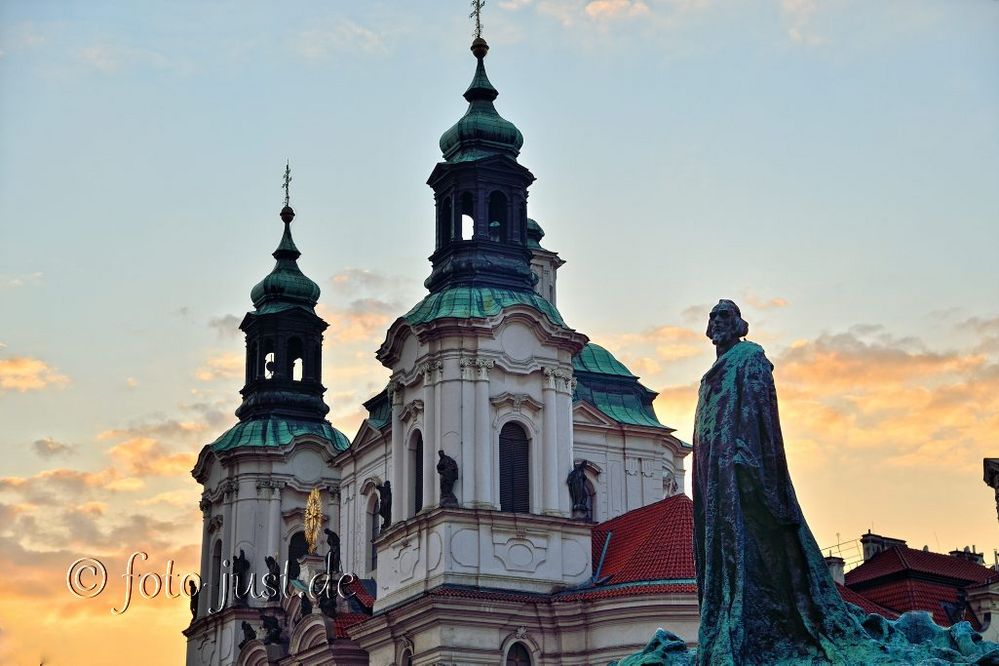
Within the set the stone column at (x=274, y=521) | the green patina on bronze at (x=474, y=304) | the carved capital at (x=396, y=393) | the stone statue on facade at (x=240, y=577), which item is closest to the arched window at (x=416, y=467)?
the carved capital at (x=396, y=393)

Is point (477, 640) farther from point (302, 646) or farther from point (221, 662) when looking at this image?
point (221, 662)

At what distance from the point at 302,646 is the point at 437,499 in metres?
6.99

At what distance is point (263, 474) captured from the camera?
45125 mm

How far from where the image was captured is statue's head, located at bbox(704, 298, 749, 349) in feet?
34.8

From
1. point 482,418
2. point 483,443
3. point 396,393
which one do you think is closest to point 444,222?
point 396,393

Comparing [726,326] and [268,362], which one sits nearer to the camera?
[726,326]

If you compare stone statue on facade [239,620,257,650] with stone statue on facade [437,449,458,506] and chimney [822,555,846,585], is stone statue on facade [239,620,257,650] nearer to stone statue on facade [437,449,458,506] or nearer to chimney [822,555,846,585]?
stone statue on facade [437,449,458,506]

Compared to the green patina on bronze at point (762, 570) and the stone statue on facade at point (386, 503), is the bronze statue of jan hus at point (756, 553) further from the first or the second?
the stone statue on facade at point (386, 503)

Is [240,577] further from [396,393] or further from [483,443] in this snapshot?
[483,443]

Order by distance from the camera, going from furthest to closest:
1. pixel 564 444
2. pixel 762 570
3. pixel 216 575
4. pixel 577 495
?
A: pixel 216 575
pixel 564 444
pixel 577 495
pixel 762 570

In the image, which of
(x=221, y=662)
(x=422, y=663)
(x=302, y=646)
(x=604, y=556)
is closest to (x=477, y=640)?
(x=422, y=663)

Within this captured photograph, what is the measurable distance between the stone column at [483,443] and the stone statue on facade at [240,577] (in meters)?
13.3

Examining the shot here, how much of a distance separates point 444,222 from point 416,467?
642cm

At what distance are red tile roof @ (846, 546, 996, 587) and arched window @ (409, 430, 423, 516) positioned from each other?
11673mm
